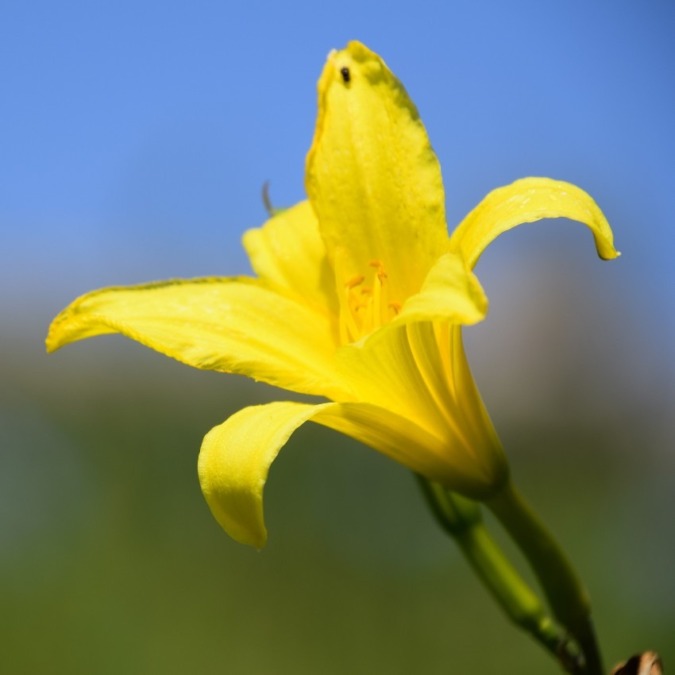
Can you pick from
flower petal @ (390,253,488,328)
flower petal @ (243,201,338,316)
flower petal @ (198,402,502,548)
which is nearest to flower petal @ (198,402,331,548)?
flower petal @ (198,402,502,548)

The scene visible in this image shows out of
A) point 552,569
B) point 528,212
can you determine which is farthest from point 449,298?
point 552,569

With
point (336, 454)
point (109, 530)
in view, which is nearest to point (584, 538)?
point (336, 454)

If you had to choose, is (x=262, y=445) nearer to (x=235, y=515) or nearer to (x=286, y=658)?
(x=235, y=515)

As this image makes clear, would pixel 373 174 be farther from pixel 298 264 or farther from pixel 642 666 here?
pixel 642 666

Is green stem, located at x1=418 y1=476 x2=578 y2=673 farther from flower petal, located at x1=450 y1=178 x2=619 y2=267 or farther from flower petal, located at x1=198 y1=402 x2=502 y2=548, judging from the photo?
flower petal, located at x1=450 y1=178 x2=619 y2=267

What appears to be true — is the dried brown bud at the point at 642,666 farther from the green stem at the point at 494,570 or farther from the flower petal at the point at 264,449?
the flower petal at the point at 264,449

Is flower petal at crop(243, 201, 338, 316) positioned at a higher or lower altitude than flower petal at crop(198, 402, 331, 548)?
higher

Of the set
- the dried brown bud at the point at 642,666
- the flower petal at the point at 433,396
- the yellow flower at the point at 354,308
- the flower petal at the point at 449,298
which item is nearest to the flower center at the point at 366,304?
the yellow flower at the point at 354,308
